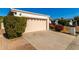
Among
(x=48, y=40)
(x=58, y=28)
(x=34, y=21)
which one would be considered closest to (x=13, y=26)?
(x=34, y=21)

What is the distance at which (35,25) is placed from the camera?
34.5 feet

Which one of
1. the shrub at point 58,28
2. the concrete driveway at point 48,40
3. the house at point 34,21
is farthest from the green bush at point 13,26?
the shrub at point 58,28

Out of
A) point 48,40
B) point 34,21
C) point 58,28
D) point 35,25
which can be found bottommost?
point 48,40

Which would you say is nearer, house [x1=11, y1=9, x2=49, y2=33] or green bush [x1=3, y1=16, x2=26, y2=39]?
green bush [x1=3, y1=16, x2=26, y2=39]

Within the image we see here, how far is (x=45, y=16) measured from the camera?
10.1 m

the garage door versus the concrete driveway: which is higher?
the garage door

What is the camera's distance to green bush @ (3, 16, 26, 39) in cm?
984

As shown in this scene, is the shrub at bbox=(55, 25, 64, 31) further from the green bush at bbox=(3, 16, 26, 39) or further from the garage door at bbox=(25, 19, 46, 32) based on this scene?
the green bush at bbox=(3, 16, 26, 39)

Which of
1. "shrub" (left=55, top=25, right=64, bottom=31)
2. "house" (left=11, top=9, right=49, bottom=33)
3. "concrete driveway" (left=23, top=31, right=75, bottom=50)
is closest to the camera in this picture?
"concrete driveway" (left=23, top=31, right=75, bottom=50)

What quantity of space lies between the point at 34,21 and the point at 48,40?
1.62 metres

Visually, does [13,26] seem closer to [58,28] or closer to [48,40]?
[48,40]

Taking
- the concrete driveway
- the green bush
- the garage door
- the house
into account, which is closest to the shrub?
the concrete driveway
